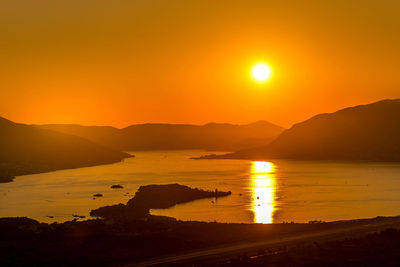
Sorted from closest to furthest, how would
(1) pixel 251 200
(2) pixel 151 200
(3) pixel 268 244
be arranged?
(3) pixel 268 244
(2) pixel 151 200
(1) pixel 251 200

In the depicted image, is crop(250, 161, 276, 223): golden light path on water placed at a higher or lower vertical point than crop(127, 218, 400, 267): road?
higher

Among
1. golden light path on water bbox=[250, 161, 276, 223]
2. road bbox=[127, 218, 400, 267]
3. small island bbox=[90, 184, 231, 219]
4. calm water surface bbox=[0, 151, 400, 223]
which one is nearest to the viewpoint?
road bbox=[127, 218, 400, 267]

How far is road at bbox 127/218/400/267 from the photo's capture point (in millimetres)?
40938

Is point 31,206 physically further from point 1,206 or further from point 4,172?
point 4,172

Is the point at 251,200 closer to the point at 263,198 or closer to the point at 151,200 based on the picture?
the point at 263,198

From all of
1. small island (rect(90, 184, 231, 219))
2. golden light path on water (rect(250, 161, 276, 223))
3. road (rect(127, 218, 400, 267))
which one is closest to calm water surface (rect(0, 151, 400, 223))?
golden light path on water (rect(250, 161, 276, 223))

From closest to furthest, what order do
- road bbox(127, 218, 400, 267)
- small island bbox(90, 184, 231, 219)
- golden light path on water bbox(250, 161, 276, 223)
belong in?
road bbox(127, 218, 400, 267) < small island bbox(90, 184, 231, 219) < golden light path on water bbox(250, 161, 276, 223)

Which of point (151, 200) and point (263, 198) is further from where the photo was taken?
point (263, 198)

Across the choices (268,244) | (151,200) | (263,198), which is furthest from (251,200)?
(268,244)

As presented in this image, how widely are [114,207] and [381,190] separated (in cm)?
7233

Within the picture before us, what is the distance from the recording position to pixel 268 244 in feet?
156

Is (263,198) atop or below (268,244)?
atop

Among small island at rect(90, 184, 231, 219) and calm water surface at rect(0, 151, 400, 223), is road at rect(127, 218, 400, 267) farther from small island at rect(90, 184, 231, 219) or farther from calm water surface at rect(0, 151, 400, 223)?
small island at rect(90, 184, 231, 219)

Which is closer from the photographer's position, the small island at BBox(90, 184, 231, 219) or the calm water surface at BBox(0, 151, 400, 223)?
the small island at BBox(90, 184, 231, 219)
